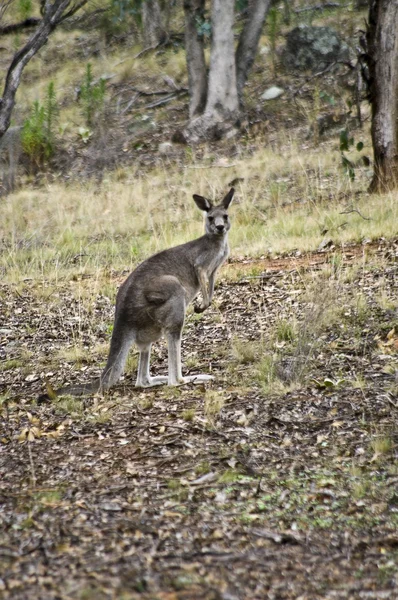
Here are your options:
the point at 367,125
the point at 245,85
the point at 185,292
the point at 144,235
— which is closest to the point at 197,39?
the point at 245,85

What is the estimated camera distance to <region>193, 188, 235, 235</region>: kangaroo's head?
23.8 ft

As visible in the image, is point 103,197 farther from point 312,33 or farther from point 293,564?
point 293,564

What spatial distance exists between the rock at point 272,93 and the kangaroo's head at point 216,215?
12.5m

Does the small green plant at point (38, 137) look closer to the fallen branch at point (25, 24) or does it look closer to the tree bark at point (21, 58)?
the fallen branch at point (25, 24)

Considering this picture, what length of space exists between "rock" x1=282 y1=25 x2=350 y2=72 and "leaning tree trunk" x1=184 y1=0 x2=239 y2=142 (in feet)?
9.33

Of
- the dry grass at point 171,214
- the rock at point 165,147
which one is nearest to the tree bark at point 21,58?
the dry grass at point 171,214

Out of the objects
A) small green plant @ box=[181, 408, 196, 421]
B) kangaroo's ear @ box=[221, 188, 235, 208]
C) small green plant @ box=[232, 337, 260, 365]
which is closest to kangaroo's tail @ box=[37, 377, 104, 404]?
small green plant @ box=[181, 408, 196, 421]

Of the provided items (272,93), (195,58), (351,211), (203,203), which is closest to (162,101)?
(195,58)

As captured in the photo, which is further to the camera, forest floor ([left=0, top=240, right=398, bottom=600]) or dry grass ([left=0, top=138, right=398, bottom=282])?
dry grass ([left=0, top=138, right=398, bottom=282])

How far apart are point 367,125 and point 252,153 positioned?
2.49 meters

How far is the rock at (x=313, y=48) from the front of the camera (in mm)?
19719

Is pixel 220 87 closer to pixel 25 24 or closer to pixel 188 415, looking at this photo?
pixel 25 24

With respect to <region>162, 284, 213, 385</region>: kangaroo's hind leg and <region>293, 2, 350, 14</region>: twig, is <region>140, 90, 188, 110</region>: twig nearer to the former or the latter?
<region>293, 2, 350, 14</region>: twig

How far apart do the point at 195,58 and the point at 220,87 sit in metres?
1.04
